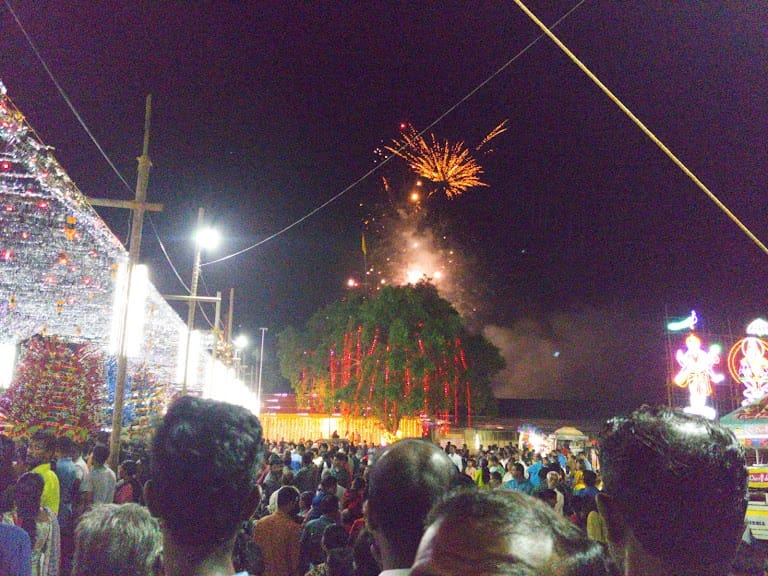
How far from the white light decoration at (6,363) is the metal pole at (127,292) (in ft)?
11.9

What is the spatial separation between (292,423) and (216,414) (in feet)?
134

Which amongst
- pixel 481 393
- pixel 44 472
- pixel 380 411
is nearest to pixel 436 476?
pixel 44 472

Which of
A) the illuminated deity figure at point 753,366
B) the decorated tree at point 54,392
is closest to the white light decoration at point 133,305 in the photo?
the decorated tree at point 54,392

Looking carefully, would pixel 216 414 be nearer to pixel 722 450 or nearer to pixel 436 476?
pixel 436 476

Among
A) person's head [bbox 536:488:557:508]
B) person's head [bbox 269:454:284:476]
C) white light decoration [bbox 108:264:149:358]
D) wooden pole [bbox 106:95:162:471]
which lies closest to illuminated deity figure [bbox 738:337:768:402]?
person's head [bbox 536:488:557:508]

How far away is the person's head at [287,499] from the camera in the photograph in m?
5.48

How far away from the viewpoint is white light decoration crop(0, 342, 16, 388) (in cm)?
1427

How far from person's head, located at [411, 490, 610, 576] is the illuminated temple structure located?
11.2 m

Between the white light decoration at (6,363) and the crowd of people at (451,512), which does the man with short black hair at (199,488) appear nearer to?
the crowd of people at (451,512)

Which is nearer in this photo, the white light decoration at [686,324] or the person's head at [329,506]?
the person's head at [329,506]

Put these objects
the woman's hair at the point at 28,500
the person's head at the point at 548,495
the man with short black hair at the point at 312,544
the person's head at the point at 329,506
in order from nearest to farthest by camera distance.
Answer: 1. the woman's hair at the point at 28,500
2. the man with short black hair at the point at 312,544
3. the person's head at the point at 329,506
4. the person's head at the point at 548,495

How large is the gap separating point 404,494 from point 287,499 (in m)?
3.22

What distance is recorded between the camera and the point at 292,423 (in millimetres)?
41594

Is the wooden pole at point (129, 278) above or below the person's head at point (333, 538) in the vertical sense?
above
